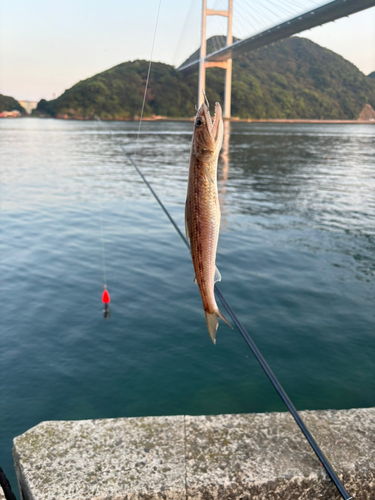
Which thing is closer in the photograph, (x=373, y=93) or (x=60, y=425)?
(x=60, y=425)

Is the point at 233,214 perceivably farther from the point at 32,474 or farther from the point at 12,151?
the point at 12,151

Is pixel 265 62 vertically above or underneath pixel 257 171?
above

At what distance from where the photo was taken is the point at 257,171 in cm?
3444

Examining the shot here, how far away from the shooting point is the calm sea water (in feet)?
22.1

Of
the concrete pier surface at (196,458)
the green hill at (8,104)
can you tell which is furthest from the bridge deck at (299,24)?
the green hill at (8,104)

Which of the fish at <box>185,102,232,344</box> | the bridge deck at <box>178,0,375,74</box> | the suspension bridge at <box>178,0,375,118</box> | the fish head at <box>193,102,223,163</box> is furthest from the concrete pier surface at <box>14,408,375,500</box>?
the bridge deck at <box>178,0,375,74</box>

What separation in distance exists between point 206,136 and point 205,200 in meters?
0.25

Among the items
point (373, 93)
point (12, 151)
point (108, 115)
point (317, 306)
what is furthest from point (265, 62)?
point (317, 306)

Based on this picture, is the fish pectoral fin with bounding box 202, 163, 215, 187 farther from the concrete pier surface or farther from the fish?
the concrete pier surface

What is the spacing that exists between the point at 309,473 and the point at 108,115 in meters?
141

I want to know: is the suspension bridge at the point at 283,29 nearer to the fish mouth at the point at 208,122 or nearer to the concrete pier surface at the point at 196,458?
the concrete pier surface at the point at 196,458

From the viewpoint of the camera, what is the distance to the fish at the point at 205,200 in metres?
1.70

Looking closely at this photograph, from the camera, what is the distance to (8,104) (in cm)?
16312

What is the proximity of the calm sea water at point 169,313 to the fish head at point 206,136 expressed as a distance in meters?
5.14
